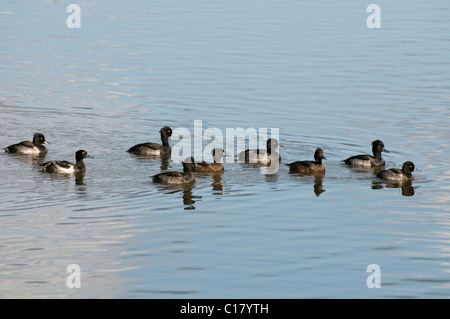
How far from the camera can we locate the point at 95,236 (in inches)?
711

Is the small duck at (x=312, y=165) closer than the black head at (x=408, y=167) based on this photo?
No

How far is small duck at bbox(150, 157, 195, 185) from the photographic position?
23047 millimetres

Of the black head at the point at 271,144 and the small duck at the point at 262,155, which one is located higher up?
the black head at the point at 271,144

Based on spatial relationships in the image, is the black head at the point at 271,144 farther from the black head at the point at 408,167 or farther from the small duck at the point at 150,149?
the black head at the point at 408,167

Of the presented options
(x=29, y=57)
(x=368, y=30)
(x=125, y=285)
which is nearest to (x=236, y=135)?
(x=125, y=285)

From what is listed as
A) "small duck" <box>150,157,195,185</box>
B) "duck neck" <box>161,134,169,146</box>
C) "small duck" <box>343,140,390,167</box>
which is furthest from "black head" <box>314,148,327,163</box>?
"duck neck" <box>161,134,169,146</box>

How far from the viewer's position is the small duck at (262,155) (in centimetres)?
2544

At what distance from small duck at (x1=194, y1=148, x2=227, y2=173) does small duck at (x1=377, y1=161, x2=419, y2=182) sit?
476 cm

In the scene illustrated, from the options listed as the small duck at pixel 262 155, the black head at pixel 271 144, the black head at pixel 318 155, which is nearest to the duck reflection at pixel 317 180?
the black head at pixel 318 155

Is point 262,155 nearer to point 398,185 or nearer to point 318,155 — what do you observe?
point 318,155

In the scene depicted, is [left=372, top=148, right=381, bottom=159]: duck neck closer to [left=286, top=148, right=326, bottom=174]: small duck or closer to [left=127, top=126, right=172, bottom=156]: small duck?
[left=286, top=148, right=326, bottom=174]: small duck

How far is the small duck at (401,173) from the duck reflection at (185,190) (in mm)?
5576

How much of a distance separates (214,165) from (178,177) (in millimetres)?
1762

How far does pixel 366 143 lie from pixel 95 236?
12.7m
